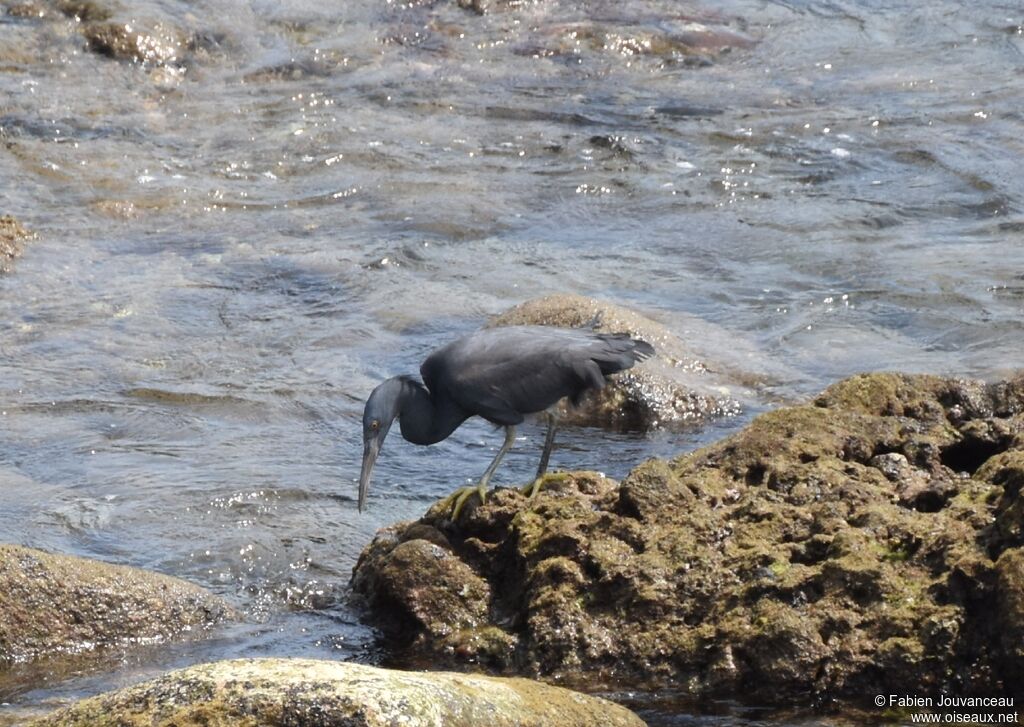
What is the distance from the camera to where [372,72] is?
46.3 feet

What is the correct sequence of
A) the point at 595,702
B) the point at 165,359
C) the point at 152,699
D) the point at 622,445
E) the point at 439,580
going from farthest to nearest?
the point at 165,359, the point at 622,445, the point at 439,580, the point at 595,702, the point at 152,699

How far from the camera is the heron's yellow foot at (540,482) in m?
5.36

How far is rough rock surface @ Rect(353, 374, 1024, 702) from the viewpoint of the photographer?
4.32 meters

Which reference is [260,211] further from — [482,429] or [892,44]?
[892,44]

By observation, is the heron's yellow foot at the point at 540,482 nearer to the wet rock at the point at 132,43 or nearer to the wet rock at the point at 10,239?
the wet rock at the point at 10,239

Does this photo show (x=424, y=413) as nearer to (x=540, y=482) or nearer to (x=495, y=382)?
(x=495, y=382)

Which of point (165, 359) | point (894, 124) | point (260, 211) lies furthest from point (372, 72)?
point (165, 359)

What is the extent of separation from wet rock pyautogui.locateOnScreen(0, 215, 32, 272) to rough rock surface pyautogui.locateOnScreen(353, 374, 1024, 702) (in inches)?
205

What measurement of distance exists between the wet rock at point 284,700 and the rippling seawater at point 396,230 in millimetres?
1302

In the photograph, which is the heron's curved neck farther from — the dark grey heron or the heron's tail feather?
the heron's tail feather

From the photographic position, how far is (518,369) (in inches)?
222

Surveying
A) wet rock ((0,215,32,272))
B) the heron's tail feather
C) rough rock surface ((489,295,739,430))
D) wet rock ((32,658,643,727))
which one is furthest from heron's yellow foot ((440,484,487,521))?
wet rock ((0,215,32,272))

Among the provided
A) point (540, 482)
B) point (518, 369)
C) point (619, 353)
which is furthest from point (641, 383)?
point (540, 482)

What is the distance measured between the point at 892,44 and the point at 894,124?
7.87 feet
